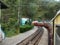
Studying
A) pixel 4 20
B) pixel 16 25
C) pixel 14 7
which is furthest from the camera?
pixel 14 7

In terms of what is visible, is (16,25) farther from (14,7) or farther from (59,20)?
(59,20)

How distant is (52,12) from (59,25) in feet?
182

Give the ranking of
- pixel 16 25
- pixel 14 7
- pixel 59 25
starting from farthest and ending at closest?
pixel 14 7 < pixel 16 25 < pixel 59 25

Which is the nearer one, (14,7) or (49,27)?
(49,27)

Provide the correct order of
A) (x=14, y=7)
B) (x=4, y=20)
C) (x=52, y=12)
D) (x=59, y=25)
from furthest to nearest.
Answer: (x=52, y=12), (x=14, y=7), (x=4, y=20), (x=59, y=25)

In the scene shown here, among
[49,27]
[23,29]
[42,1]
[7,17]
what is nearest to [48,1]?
[42,1]

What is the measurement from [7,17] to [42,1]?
3120 centimetres

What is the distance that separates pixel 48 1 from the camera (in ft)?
211

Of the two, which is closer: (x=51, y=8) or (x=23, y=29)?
(x=23, y=29)

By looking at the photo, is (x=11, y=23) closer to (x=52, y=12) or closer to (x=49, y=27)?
(x=49, y=27)

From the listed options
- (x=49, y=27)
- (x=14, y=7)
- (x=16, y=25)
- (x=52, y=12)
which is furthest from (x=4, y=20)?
(x=52, y=12)

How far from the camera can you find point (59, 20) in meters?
5.63

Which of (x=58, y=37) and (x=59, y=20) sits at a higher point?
(x=59, y=20)

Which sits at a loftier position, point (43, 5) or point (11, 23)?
point (43, 5)
